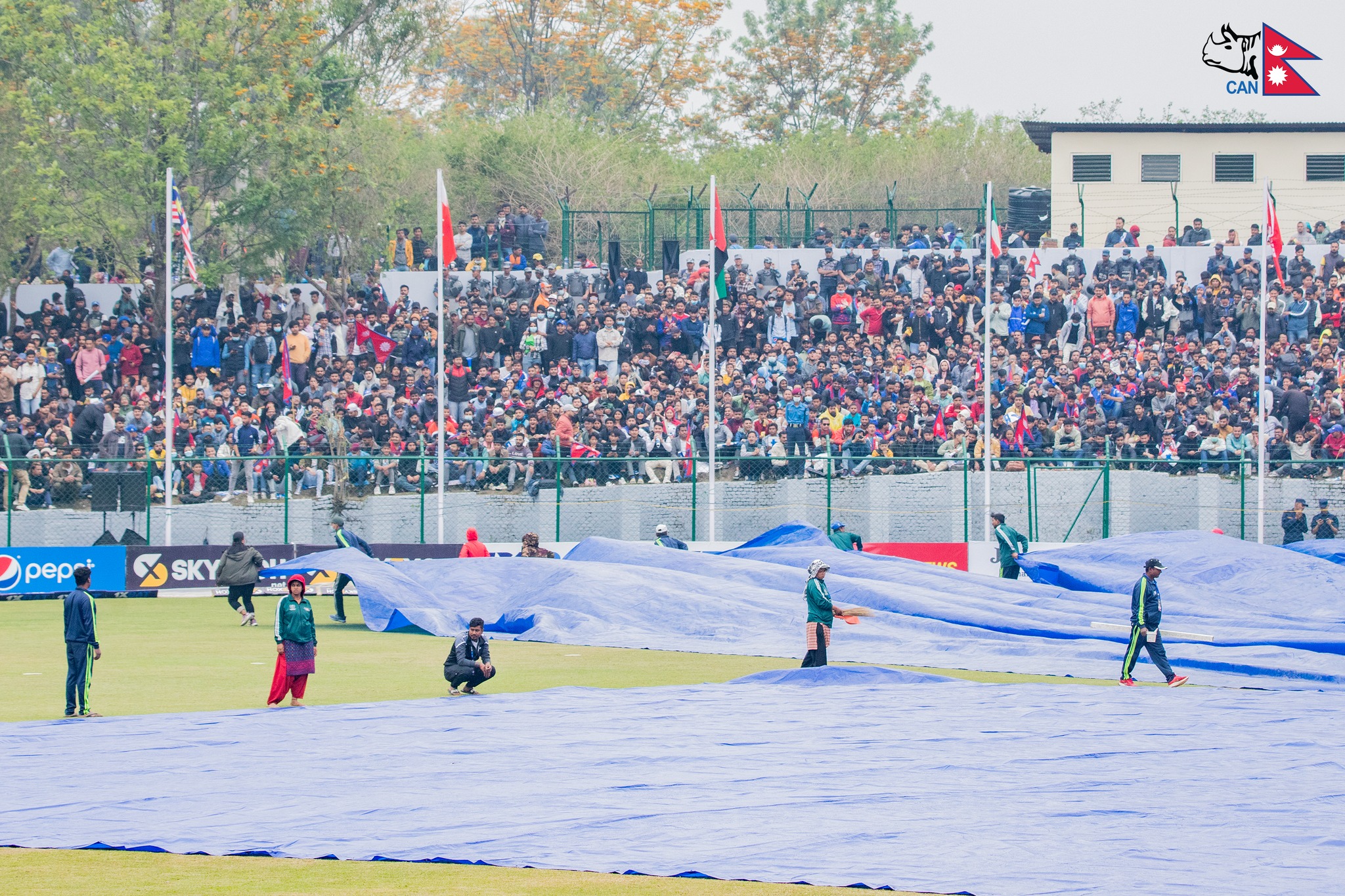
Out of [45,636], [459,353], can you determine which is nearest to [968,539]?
[459,353]

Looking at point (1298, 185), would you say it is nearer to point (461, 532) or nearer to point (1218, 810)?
point (461, 532)

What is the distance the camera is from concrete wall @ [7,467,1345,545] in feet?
105

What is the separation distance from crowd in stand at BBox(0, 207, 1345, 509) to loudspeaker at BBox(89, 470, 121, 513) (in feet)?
0.84

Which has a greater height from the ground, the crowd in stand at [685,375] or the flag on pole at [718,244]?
the flag on pole at [718,244]

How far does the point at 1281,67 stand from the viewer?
4791cm

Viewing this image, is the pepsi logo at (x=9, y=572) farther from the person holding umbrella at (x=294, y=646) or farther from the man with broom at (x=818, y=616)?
the man with broom at (x=818, y=616)

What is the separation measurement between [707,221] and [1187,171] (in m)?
13.3

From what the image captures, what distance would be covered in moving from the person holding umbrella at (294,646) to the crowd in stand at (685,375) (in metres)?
14.0

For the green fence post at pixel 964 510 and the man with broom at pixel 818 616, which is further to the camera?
the green fence post at pixel 964 510

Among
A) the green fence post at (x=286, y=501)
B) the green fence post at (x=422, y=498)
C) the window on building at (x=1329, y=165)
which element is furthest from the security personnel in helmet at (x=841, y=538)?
the window on building at (x=1329, y=165)

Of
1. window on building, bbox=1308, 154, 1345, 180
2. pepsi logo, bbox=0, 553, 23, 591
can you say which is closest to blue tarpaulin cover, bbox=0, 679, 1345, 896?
pepsi logo, bbox=0, 553, 23, 591

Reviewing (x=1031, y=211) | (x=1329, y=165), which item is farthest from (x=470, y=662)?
(x=1329, y=165)

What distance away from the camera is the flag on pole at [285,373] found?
37344 millimetres

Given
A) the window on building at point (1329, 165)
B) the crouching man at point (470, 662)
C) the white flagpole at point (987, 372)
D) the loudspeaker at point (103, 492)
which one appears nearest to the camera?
the crouching man at point (470, 662)
